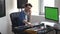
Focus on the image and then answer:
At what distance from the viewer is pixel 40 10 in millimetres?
4395

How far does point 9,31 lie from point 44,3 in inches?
55.4

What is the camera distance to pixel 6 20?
3885 millimetres

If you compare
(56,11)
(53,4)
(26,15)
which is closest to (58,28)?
(56,11)

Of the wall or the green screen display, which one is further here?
the wall

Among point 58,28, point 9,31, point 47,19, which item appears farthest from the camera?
point 9,31

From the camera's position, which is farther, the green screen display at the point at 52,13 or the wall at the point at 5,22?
the wall at the point at 5,22

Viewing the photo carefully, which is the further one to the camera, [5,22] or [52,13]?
[5,22]

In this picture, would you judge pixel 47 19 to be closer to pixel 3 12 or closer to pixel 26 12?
pixel 26 12

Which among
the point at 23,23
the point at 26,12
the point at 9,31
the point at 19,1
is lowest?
the point at 9,31

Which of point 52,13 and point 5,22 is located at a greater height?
point 52,13

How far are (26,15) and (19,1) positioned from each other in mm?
702

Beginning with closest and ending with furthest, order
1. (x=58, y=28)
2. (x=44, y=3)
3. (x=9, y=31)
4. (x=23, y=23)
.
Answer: (x=58, y=28) → (x=23, y=23) → (x=9, y=31) → (x=44, y=3)

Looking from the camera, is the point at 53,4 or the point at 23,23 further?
A: the point at 53,4

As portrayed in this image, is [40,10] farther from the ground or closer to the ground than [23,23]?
farther from the ground
